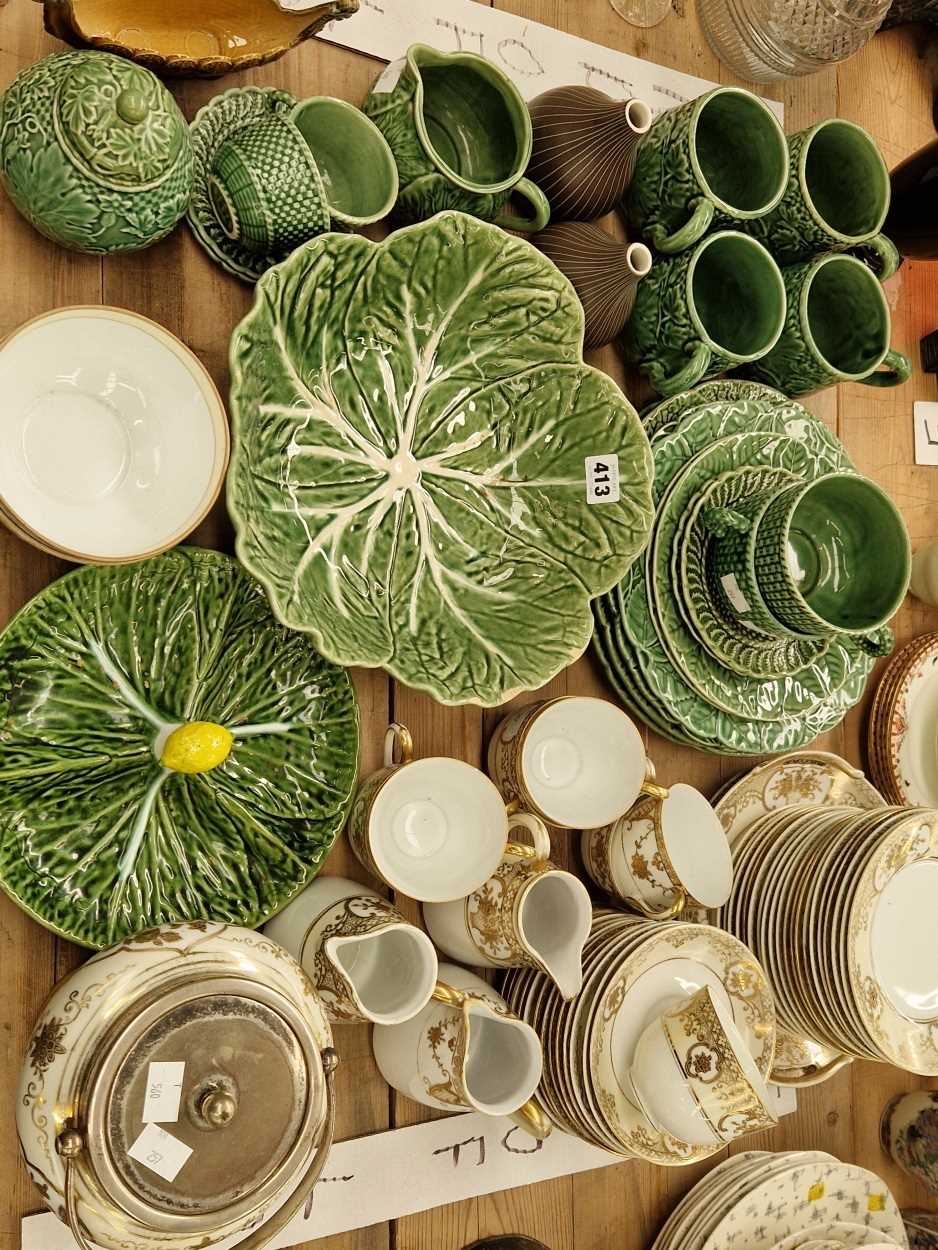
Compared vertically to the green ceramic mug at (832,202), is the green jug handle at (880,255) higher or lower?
lower

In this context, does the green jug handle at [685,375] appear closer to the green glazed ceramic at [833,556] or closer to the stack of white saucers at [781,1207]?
the green glazed ceramic at [833,556]

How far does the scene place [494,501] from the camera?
1.07 meters

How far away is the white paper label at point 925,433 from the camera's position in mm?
1427

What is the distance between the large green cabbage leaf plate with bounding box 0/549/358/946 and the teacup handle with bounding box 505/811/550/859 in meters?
0.16

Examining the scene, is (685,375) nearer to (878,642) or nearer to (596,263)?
(596,263)

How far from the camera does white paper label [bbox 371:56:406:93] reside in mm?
954

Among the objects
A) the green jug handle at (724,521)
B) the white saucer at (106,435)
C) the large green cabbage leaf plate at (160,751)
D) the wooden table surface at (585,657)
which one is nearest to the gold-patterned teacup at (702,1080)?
the wooden table surface at (585,657)

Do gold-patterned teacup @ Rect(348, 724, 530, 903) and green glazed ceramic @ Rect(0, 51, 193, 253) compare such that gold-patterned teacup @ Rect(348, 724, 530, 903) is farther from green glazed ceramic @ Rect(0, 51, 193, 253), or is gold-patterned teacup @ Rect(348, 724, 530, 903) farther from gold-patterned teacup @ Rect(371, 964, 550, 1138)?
green glazed ceramic @ Rect(0, 51, 193, 253)

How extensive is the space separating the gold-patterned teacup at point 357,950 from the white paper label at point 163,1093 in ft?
0.53

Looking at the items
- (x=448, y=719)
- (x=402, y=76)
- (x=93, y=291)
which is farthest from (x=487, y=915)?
(x=402, y=76)

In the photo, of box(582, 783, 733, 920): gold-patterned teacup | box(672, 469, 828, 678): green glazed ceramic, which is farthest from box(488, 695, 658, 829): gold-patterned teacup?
box(672, 469, 828, 678): green glazed ceramic

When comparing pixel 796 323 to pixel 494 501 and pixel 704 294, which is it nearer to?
pixel 704 294

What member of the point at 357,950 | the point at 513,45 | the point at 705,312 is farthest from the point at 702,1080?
the point at 513,45

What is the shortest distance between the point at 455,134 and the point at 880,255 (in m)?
0.54
